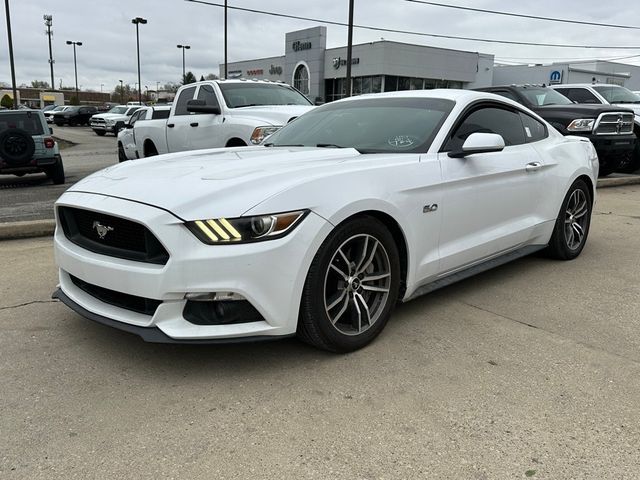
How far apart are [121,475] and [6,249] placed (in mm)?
4204

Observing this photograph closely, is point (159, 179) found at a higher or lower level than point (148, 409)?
higher

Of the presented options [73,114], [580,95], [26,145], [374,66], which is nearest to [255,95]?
[26,145]

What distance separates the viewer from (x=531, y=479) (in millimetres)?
2221

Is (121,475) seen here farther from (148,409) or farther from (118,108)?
(118,108)

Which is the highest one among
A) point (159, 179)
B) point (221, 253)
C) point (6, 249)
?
point (159, 179)

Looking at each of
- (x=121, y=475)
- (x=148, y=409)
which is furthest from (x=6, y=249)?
(x=121, y=475)

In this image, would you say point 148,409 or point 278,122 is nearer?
point 148,409

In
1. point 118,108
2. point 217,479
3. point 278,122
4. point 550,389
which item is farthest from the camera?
point 118,108

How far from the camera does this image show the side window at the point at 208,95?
8555 millimetres

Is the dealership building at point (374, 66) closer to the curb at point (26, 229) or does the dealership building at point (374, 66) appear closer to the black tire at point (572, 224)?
the curb at point (26, 229)

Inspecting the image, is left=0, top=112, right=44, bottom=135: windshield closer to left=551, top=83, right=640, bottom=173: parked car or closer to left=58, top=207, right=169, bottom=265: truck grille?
left=58, top=207, right=169, bottom=265: truck grille

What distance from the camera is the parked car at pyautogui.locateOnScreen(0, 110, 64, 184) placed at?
34.6ft

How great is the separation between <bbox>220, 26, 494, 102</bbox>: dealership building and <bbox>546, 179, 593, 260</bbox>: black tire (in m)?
34.3

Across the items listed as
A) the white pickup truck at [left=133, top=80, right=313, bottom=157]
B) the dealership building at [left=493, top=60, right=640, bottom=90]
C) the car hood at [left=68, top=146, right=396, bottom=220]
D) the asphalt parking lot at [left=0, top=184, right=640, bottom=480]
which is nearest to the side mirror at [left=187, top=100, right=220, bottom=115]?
the white pickup truck at [left=133, top=80, right=313, bottom=157]
